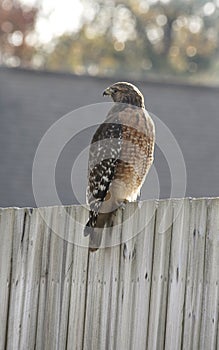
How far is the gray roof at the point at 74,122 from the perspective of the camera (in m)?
17.5

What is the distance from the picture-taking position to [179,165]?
15.8 m

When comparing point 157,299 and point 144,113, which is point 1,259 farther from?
point 144,113

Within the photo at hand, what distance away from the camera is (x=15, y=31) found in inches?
1287

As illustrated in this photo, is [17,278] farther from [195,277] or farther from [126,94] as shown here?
[126,94]

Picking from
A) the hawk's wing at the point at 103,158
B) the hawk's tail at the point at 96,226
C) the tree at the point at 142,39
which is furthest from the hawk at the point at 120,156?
the tree at the point at 142,39

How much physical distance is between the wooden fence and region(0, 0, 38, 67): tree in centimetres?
2716

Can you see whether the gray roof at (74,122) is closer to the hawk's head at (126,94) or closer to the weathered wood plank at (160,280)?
the hawk's head at (126,94)

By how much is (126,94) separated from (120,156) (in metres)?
0.69

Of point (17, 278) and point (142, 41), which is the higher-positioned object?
point (142, 41)

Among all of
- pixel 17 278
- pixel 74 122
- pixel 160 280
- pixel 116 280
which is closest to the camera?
pixel 160 280

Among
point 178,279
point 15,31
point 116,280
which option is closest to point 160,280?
point 178,279

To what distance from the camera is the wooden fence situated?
5457 mm

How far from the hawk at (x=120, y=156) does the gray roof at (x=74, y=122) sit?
32.8ft

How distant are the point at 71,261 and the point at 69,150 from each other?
1172cm
